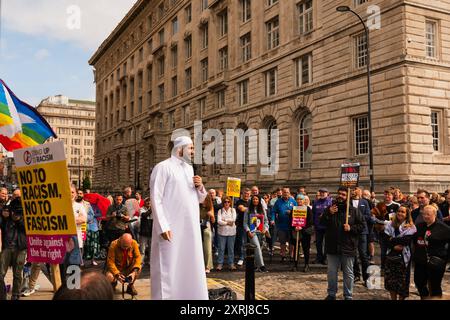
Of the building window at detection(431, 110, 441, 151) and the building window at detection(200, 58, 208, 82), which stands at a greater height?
the building window at detection(200, 58, 208, 82)

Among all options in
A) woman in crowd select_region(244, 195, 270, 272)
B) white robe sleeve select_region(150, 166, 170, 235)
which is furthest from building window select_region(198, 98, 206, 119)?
white robe sleeve select_region(150, 166, 170, 235)

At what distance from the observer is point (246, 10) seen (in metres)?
33.4

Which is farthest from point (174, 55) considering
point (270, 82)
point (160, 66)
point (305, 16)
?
point (305, 16)

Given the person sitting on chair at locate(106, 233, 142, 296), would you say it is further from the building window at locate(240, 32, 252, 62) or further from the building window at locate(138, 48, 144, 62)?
the building window at locate(138, 48, 144, 62)

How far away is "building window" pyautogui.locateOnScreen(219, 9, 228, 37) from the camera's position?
36.3 metres

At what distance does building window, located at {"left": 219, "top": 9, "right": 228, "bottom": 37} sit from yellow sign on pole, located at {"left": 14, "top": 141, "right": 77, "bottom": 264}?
110ft

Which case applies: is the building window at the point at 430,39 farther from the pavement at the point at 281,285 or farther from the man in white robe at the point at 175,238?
the man in white robe at the point at 175,238

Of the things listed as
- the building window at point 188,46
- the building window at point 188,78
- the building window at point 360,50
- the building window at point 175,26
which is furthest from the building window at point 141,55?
the building window at point 360,50

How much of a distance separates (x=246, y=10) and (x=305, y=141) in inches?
503

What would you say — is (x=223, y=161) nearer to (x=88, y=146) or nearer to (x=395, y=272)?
(x=395, y=272)

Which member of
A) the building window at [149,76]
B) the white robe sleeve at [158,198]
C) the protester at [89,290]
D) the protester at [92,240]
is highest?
the building window at [149,76]

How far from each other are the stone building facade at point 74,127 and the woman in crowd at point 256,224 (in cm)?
9643

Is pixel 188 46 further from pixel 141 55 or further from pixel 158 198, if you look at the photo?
pixel 158 198

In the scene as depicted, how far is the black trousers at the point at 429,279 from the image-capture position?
674 centimetres
